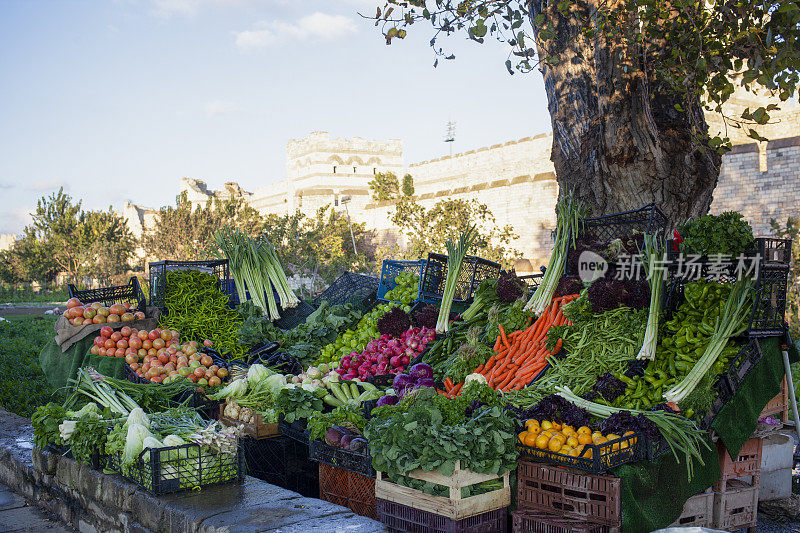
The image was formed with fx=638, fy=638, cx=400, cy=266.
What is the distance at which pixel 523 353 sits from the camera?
498 centimetres

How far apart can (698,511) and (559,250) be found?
7.94 ft

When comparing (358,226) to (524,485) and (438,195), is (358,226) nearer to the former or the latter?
(438,195)

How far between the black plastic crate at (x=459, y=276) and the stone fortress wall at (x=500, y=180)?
3.63 m

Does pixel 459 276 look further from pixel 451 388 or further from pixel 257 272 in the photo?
pixel 257 272

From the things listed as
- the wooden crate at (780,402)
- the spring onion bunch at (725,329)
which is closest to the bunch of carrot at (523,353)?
the spring onion bunch at (725,329)

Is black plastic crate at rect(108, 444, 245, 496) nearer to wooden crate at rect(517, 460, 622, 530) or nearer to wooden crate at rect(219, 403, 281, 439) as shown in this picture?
wooden crate at rect(219, 403, 281, 439)

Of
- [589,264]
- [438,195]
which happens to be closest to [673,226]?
[589,264]

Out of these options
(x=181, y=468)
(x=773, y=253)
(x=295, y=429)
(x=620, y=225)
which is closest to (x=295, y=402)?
(x=295, y=429)

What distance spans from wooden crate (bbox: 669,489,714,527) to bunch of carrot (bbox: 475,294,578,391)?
1.25 meters

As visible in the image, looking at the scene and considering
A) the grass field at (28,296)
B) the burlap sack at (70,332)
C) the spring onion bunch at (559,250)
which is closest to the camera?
the spring onion bunch at (559,250)

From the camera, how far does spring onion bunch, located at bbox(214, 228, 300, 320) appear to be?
846 centimetres

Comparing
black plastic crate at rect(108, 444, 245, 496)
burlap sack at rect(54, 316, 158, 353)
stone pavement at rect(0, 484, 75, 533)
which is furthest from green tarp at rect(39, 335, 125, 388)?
black plastic crate at rect(108, 444, 245, 496)

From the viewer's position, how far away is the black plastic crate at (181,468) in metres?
3.79

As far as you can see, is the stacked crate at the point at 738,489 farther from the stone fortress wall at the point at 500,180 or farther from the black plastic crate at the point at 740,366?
the stone fortress wall at the point at 500,180
